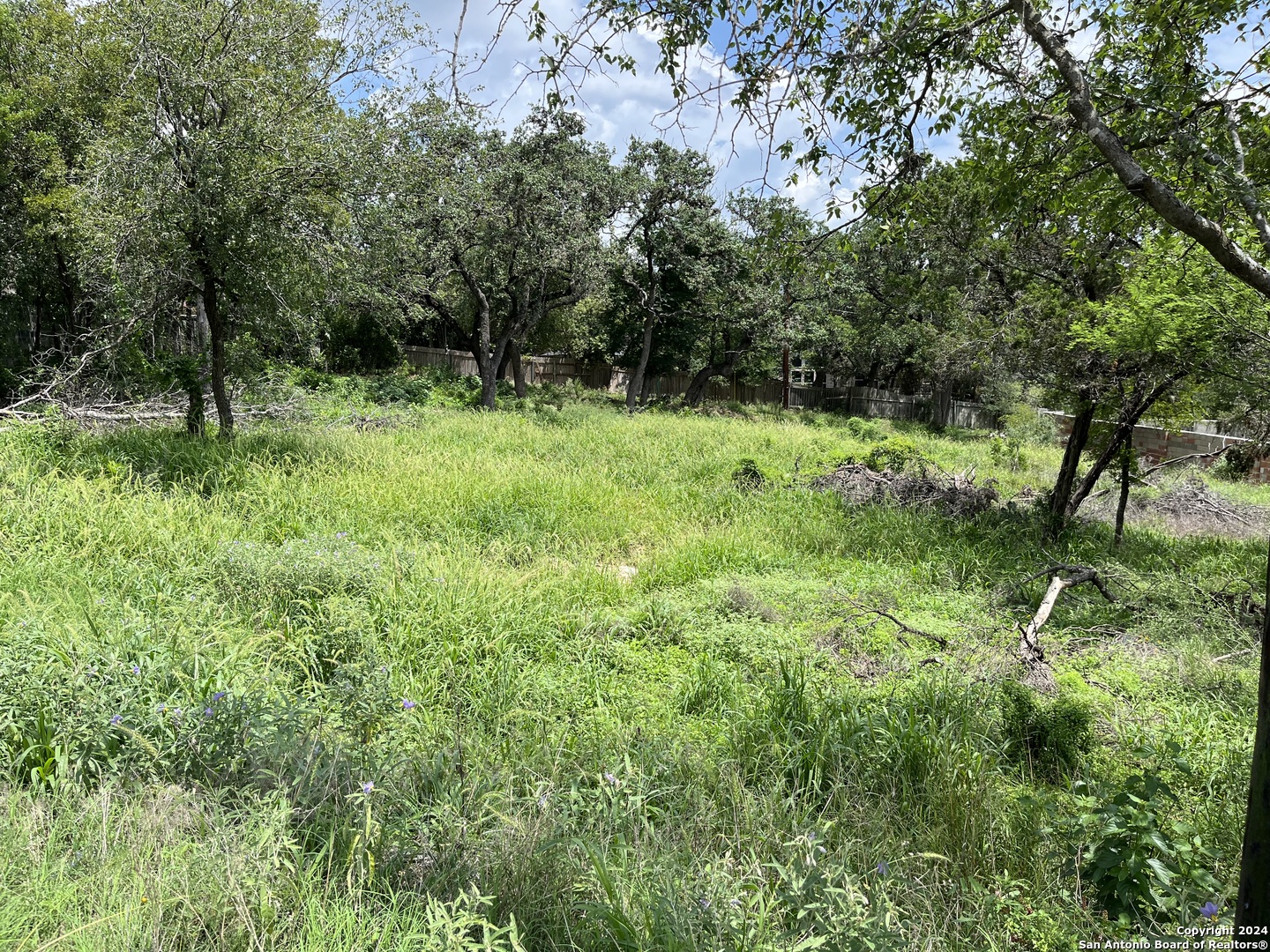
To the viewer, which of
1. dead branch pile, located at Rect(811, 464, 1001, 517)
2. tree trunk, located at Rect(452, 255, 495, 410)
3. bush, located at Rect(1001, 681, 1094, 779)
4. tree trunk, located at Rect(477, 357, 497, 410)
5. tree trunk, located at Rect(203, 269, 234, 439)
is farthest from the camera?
tree trunk, located at Rect(477, 357, 497, 410)

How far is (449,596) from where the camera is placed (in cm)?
448

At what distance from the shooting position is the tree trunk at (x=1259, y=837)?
173 centimetres

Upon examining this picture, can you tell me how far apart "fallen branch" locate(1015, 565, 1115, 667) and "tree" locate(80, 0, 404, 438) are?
26.7 feet

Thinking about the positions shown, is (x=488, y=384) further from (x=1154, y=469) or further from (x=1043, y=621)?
(x=1043, y=621)

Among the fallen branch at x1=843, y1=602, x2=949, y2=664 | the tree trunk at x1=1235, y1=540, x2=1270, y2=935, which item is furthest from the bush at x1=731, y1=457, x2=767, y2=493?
the tree trunk at x1=1235, y1=540, x2=1270, y2=935

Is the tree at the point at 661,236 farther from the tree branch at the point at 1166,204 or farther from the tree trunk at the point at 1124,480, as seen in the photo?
the tree branch at the point at 1166,204

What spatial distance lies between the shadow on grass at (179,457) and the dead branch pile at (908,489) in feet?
21.7

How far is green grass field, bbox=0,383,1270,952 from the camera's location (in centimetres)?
200

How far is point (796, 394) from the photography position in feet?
108

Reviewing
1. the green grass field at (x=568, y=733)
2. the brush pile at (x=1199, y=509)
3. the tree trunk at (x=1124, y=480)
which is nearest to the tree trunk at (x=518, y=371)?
the green grass field at (x=568, y=733)

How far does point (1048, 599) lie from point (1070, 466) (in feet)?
15.1

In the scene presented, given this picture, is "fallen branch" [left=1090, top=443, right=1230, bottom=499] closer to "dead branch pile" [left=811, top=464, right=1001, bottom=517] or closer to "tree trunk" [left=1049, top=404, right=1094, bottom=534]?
"tree trunk" [left=1049, top=404, right=1094, bottom=534]

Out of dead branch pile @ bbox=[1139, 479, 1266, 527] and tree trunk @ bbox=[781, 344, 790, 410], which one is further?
tree trunk @ bbox=[781, 344, 790, 410]

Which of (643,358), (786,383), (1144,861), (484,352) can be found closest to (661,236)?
(643,358)
